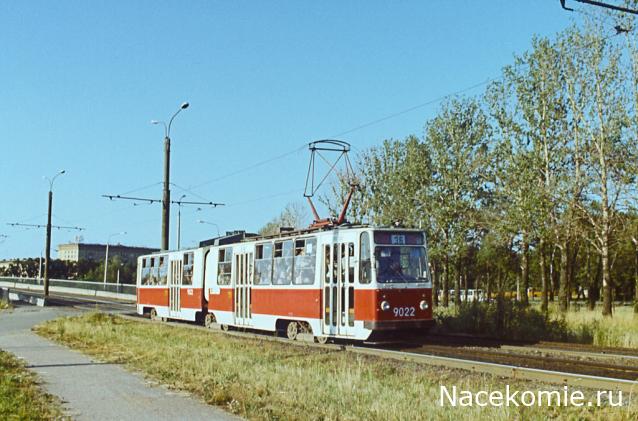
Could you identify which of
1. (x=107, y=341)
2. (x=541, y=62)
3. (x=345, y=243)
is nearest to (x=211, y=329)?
(x=107, y=341)

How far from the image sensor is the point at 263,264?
21.5m

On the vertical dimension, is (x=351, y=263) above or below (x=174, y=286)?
above

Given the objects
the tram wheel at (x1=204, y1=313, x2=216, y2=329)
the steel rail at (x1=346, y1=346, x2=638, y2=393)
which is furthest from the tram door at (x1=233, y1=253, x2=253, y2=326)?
the steel rail at (x1=346, y1=346, x2=638, y2=393)

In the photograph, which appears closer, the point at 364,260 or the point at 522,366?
the point at 522,366

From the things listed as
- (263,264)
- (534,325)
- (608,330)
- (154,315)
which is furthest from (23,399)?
(154,315)

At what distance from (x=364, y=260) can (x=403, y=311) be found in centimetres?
150

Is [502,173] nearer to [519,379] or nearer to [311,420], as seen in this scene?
[519,379]

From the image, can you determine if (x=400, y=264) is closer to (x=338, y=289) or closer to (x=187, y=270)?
(x=338, y=289)

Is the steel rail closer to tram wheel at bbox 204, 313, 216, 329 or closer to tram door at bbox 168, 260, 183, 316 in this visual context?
tram wheel at bbox 204, 313, 216, 329

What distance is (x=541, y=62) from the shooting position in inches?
1364

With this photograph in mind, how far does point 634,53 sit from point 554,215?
8.03m

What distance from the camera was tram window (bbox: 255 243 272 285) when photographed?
833 inches

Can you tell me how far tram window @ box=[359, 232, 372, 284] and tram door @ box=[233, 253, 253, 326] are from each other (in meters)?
5.88

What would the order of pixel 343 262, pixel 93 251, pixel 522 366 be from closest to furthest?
pixel 522 366 → pixel 343 262 → pixel 93 251
